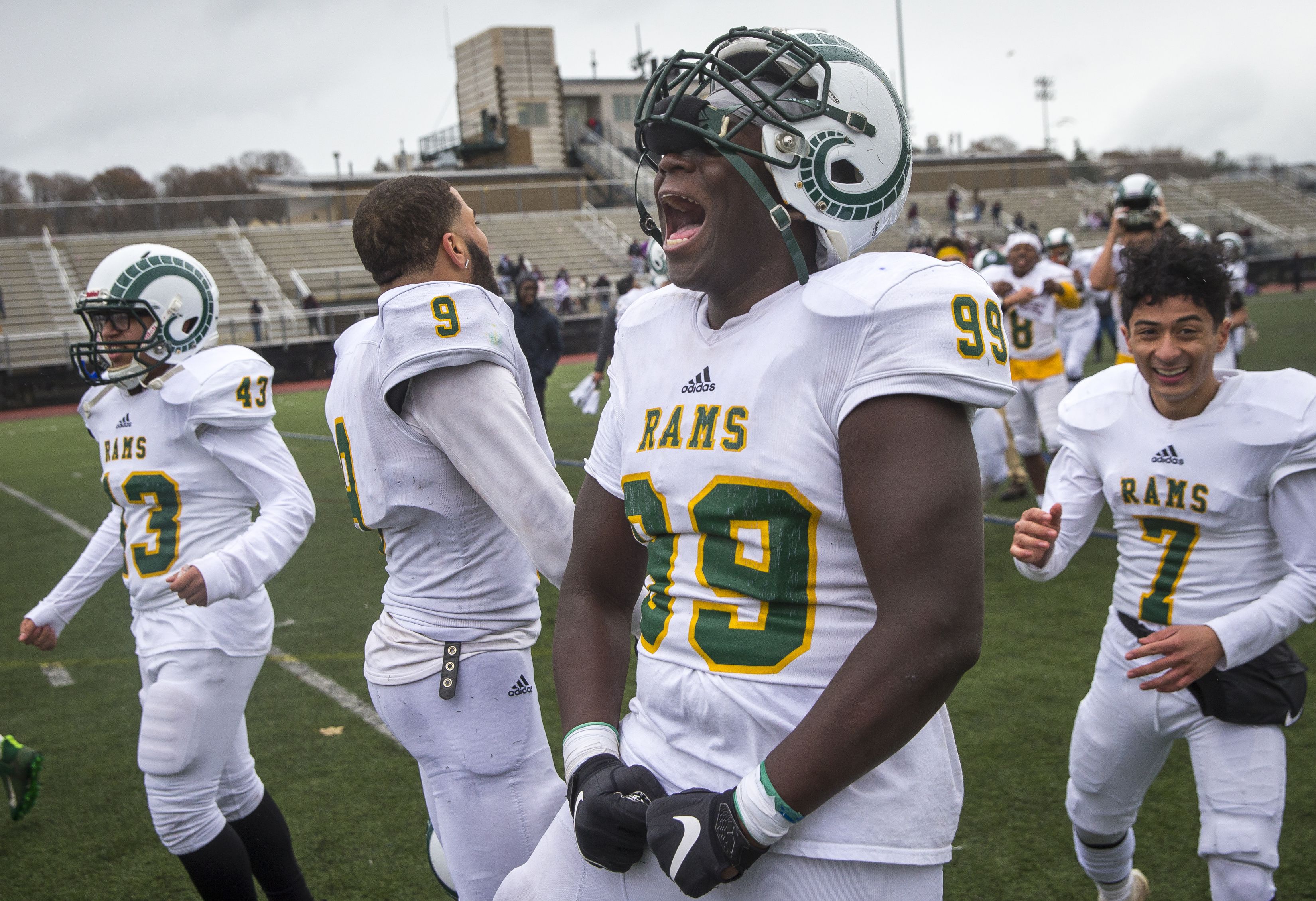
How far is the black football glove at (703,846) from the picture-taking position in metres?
1.55

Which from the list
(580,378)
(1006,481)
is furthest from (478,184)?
(1006,481)

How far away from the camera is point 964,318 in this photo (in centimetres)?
158

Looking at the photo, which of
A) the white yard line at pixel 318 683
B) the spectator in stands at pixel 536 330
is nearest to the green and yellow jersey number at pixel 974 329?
the white yard line at pixel 318 683

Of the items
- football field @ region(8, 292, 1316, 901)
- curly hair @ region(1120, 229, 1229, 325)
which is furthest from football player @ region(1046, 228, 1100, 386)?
curly hair @ region(1120, 229, 1229, 325)

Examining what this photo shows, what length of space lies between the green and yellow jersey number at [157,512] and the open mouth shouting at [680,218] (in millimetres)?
2348

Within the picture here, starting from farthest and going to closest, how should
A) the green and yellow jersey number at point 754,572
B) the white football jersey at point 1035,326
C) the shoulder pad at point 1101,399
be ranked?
the white football jersey at point 1035,326
the shoulder pad at point 1101,399
the green and yellow jersey number at point 754,572

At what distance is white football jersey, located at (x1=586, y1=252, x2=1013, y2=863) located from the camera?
1.59 meters

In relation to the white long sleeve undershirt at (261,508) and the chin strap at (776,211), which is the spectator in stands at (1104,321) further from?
the chin strap at (776,211)

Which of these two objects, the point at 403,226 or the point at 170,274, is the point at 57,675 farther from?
the point at 403,226

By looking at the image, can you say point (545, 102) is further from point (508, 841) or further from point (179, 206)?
point (508, 841)

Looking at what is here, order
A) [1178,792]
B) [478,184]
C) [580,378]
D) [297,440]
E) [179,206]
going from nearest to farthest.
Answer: [1178,792] → [297,440] → [580,378] → [179,206] → [478,184]

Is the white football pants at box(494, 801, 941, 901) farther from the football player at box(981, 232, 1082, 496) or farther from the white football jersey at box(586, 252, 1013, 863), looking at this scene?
the football player at box(981, 232, 1082, 496)

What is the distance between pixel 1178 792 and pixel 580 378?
17.9 m

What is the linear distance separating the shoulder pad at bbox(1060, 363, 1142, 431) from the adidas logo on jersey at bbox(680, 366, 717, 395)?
1.75 m
